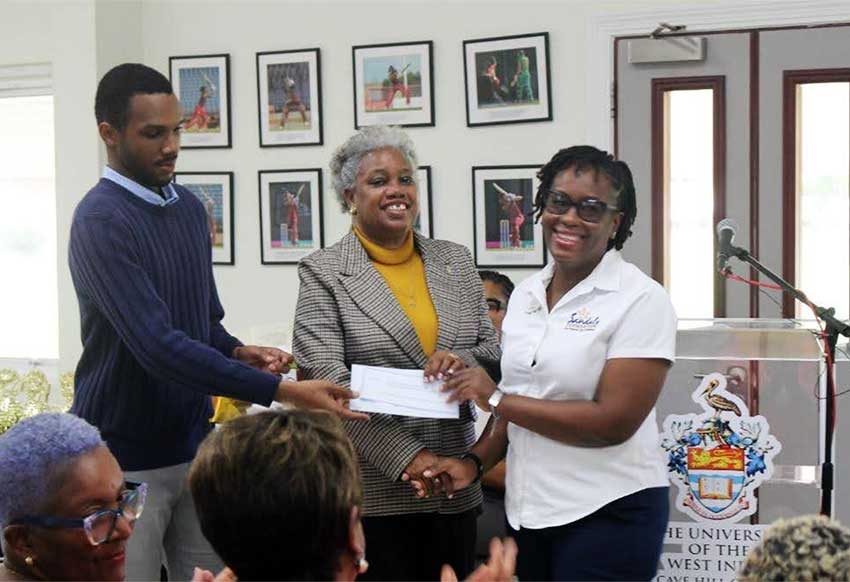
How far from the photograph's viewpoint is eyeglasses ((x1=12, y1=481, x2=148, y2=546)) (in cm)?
175

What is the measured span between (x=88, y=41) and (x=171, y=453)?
10.6 feet

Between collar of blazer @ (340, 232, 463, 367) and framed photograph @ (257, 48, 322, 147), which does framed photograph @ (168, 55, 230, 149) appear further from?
collar of blazer @ (340, 232, 463, 367)

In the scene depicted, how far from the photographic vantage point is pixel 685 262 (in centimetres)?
461

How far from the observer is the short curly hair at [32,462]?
1.73 metres

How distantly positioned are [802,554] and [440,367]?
1.20 m

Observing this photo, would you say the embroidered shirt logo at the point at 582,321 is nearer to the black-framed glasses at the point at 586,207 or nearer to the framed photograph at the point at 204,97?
the black-framed glasses at the point at 586,207

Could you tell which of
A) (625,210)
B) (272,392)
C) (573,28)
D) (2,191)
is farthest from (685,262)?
(2,191)

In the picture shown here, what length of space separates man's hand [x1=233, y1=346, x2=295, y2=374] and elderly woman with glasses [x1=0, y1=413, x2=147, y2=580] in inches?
33.0

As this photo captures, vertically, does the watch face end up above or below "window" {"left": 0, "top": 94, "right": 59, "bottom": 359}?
below

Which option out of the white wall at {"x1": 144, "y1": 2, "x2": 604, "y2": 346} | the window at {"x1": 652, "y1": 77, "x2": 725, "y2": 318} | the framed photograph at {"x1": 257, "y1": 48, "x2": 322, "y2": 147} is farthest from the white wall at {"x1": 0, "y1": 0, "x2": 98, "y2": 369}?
the window at {"x1": 652, "y1": 77, "x2": 725, "y2": 318}

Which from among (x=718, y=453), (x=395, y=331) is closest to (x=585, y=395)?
(x=395, y=331)

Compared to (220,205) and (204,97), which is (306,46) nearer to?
(204,97)

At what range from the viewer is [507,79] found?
4746 mm

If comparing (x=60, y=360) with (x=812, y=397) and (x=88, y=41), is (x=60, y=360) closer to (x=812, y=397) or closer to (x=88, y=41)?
A: (x=88, y=41)
